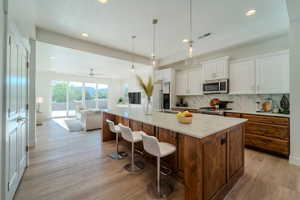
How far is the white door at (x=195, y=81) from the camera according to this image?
15.0 ft

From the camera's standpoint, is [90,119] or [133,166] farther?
[90,119]

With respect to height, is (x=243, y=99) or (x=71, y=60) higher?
(x=71, y=60)

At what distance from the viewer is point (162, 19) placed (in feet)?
9.00

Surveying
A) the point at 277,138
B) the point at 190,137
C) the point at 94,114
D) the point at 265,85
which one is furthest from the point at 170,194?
the point at 94,114

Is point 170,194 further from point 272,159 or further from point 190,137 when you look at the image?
point 272,159

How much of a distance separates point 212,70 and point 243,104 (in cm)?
137

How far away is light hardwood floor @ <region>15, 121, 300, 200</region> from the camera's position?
1.67m

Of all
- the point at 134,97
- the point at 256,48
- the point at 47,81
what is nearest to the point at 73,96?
the point at 47,81

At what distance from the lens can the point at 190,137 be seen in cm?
141

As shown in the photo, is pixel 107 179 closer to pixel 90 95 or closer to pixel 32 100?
pixel 32 100

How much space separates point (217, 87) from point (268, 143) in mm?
1860

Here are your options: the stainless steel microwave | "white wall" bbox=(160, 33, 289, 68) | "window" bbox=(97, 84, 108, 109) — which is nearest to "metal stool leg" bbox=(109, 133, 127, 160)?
the stainless steel microwave

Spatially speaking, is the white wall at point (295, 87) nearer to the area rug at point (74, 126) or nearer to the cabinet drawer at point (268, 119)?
the cabinet drawer at point (268, 119)

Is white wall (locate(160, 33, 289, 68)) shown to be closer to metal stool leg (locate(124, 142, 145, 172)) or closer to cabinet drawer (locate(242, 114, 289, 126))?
cabinet drawer (locate(242, 114, 289, 126))
